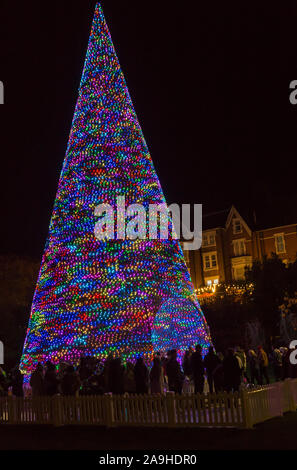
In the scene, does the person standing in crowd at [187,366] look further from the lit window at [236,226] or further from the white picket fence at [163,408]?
the lit window at [236,226]

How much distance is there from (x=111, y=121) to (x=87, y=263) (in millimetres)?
5098

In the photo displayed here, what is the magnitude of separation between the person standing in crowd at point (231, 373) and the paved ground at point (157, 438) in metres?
1.17

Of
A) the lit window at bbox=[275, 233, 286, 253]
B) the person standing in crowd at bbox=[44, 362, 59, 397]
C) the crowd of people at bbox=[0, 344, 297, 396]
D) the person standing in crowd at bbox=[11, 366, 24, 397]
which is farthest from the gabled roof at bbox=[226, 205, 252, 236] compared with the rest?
the person standing in crowd at bbox=[44, 362, 59, 397]

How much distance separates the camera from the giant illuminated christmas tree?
17.8m

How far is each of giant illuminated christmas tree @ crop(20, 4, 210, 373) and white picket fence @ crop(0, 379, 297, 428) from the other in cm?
345

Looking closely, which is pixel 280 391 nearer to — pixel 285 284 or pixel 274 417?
pixel 274 417

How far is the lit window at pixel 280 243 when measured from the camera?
5129 centimetres

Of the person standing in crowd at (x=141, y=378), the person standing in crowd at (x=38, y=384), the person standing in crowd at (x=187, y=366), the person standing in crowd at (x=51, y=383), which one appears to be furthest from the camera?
the person standing in crowd at (x=187, y=366)

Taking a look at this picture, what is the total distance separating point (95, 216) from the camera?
19078 millimetres

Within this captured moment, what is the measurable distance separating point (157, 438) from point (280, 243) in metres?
42.3

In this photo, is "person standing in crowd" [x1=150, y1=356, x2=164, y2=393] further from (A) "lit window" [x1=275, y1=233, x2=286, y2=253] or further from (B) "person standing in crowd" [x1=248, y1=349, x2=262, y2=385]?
(A) "lit window" [x1=275, y1=233, x2=286, y2=253]

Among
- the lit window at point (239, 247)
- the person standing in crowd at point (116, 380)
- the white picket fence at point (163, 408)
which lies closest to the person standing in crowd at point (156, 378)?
the person standing in crowd at point (116, 380)

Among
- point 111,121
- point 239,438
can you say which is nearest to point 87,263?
point 111,121

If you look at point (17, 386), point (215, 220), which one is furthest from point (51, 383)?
point (215, 220)
